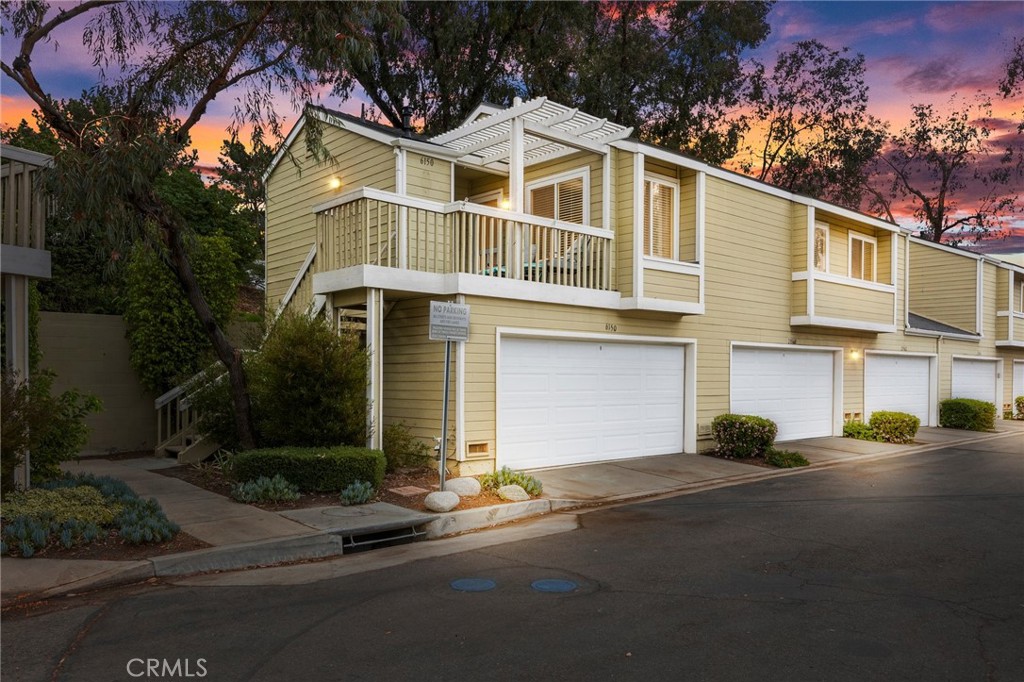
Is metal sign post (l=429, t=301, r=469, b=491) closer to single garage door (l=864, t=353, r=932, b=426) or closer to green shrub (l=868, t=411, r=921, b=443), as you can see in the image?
green shrub (l=868, t=411, r=921, b=443)

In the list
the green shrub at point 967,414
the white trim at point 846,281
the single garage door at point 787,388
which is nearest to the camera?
the single garage door at point 787,388

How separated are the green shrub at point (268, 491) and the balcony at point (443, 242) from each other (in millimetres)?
3130

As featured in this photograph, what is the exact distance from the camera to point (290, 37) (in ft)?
32.4

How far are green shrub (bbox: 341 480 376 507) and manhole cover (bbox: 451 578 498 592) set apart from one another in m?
3.01

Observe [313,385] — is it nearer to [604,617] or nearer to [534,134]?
[534,134]

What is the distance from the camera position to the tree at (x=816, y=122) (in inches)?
1191

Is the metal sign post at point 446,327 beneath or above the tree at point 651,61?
beneath

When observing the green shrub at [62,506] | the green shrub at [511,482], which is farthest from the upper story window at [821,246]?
the green shrub at [62,506]

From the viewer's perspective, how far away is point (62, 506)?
715cm

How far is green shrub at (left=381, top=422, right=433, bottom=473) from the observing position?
11.1 metres

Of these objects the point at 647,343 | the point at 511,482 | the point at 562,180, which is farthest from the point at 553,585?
the point at 562,180

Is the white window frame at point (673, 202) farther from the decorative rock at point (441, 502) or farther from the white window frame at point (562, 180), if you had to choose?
the decorative rock at point (441, 502)

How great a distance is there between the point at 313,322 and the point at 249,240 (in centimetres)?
1742

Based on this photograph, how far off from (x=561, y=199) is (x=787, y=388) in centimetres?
703
